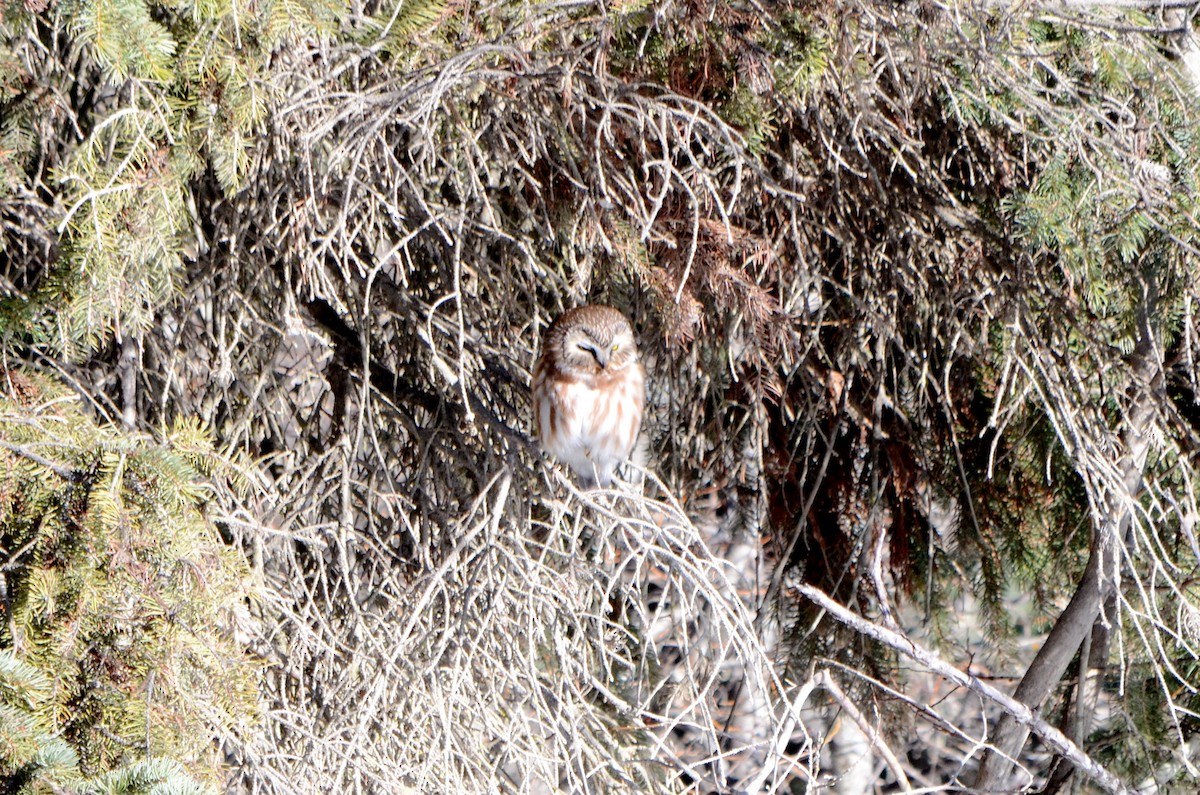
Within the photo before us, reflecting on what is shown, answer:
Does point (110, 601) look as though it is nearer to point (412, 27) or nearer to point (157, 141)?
point (157, 141)

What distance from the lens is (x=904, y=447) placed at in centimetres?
357

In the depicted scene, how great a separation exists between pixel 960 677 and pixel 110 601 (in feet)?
5.52

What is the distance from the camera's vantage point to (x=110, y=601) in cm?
210

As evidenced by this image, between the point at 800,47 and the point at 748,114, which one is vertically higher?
A: the point at 800,47

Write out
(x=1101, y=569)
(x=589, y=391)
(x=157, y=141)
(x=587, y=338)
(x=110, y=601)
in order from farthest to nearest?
(x=589, y=391), (x=587, y=338), (x=1101, y=569), (x=157, y=141), (x=110, y=601)

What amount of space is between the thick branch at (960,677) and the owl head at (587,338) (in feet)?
2.97

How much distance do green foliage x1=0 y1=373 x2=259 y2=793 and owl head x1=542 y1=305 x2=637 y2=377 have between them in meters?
1.09

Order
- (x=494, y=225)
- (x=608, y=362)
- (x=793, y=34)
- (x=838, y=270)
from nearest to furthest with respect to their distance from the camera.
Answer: (x=793, y=34) < (x=494, y=225) < (x=608, y=362) < (x=838, y=270)

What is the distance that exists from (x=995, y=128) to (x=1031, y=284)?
1.36 feet

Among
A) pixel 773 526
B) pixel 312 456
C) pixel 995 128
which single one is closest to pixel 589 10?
pixel 995 128

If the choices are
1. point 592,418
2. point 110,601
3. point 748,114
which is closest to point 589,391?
point 592,418

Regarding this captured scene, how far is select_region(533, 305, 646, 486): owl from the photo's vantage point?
125 inches

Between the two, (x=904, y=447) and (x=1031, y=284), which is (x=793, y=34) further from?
(x=904, y=447)

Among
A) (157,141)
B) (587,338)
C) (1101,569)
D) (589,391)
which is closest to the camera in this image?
(157,141)
